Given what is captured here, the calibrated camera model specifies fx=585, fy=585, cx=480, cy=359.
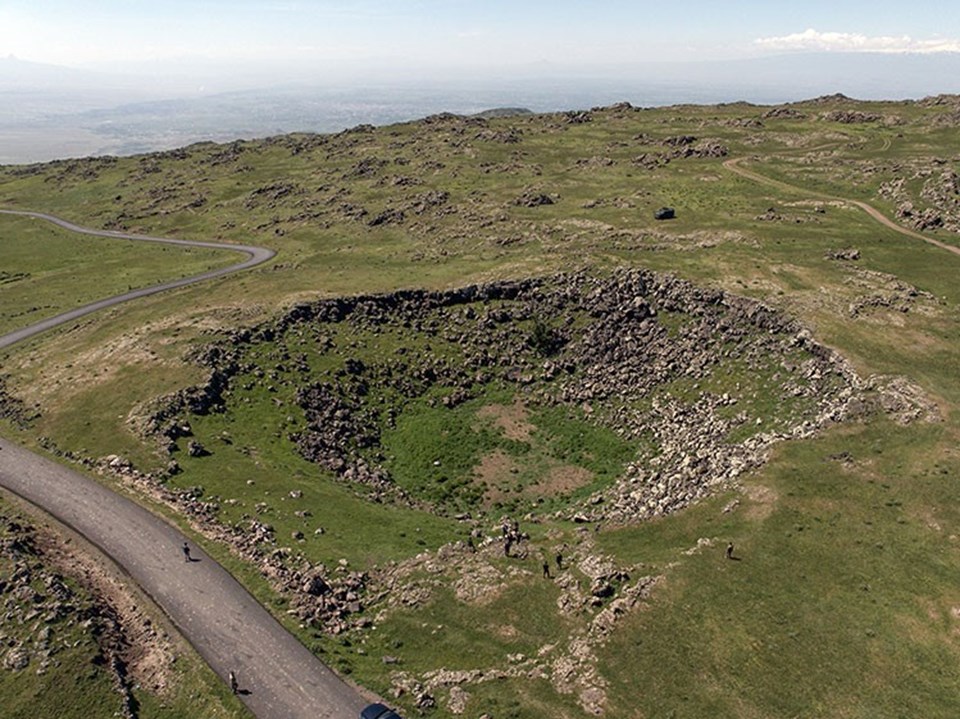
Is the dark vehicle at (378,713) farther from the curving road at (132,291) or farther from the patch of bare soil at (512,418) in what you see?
the curving road at (132,291)

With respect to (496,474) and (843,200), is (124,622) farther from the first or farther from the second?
(843,200)

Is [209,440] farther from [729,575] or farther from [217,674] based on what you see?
[729,575]

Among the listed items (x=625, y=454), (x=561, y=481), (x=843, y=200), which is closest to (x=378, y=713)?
(x=561, y=481)

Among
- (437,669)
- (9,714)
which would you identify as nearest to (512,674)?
(437,669)

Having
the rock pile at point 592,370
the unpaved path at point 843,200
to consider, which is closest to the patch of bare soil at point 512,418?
the rock pile at point 592,370

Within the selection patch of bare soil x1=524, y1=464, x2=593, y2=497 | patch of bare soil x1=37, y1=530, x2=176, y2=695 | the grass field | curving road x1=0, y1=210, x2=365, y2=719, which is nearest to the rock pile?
the grass field
